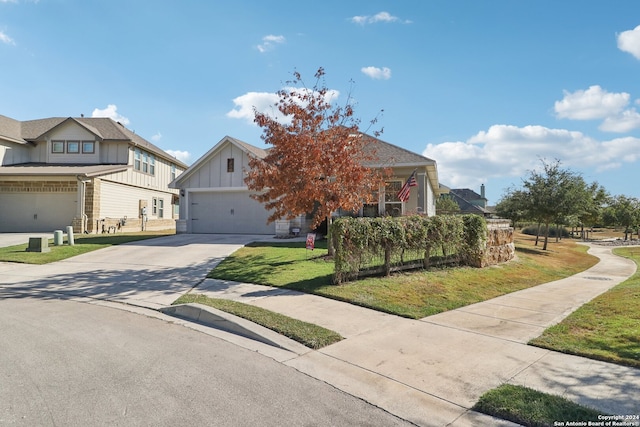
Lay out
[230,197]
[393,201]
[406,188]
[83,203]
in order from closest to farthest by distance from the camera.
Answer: [406,188] → [393,201] → [230,197] → [83,203]

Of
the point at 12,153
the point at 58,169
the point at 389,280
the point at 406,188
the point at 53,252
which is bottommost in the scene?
the point at 389,280

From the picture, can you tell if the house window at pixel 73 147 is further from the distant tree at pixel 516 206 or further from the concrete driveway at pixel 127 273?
the distant tree at pixel 516 206

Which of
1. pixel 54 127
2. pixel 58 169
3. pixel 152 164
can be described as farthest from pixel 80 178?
pixel 152 164

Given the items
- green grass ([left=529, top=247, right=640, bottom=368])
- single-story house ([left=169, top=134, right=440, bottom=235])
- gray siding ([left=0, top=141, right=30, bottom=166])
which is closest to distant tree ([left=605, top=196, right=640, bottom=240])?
single-story house ([left=169, top=134, right=440, bottom=235])

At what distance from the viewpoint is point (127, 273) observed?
11.1m

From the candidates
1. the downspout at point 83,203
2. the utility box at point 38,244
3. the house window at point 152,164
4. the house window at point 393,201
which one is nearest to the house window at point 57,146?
the house window at point 152,164

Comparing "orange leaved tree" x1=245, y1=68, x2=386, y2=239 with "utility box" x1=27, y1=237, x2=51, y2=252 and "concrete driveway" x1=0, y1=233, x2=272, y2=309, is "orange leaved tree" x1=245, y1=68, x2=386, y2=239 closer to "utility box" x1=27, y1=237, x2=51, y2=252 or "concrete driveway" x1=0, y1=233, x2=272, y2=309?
"concrete driveway" x1=0, y1=233, x2=272, y2=309

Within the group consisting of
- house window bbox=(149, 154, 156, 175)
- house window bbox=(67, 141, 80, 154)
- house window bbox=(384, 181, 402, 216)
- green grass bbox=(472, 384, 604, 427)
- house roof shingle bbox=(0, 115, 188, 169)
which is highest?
house roof shingle bbox=(0, 115, 188, 169)

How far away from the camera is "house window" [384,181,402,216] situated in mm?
18906

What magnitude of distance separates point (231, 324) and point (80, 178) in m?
19.3

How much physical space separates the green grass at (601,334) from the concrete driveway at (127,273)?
713 centimetres

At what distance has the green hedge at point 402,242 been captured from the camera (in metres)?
9.03

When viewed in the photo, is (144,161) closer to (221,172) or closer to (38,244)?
(221,172)

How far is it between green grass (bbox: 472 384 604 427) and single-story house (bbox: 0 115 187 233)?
2287 centimetres
